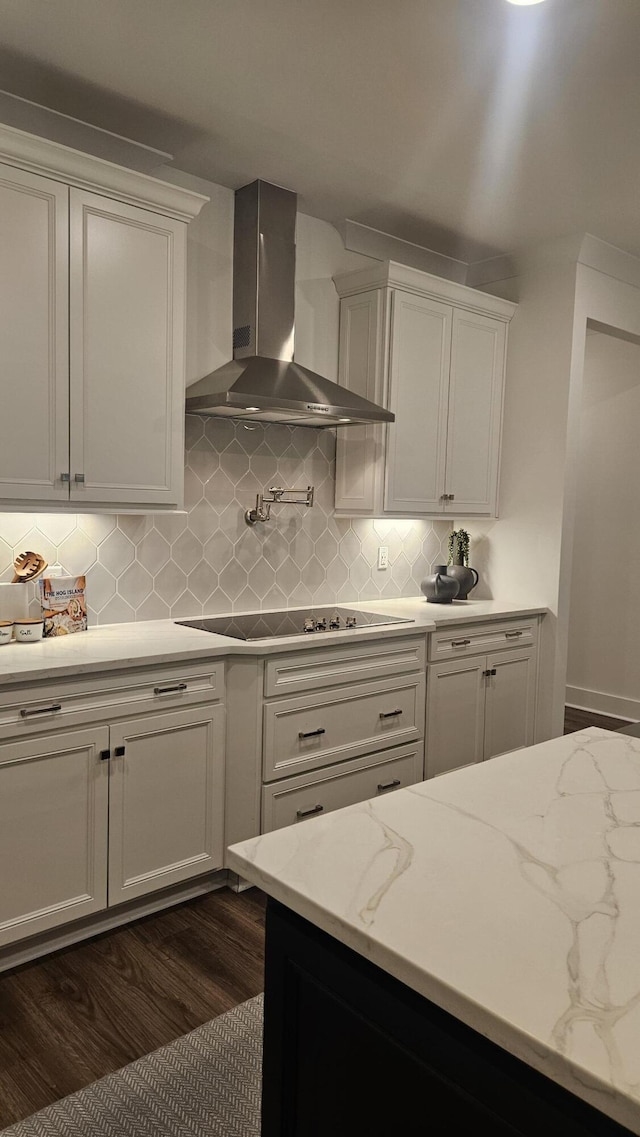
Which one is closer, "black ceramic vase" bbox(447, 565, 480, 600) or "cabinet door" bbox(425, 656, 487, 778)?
"cabinet door" bbox(425, 656, 487, 778)

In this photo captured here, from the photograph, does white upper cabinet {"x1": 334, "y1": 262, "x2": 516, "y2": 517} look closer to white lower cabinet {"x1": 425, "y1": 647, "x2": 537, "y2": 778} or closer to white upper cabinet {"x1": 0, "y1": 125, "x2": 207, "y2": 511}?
white lower cabinet {"x1": 425, "y1": 647, "x2": 537, "y2": 778}

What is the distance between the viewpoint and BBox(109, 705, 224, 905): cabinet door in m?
2.61

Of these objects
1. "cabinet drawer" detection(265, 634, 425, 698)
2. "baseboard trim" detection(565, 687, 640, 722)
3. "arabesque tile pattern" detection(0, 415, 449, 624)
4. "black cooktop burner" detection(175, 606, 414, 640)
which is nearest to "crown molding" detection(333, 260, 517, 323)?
"arabesque tile pattern" detection(0, 415, 449, 624)

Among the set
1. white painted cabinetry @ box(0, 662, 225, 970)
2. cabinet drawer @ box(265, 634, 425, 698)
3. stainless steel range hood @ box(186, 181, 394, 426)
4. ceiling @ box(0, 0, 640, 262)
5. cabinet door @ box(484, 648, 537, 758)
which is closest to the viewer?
ceiling @ box(0, 0, 640, 262)

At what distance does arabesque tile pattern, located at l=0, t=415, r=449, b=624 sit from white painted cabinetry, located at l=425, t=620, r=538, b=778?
65 cm

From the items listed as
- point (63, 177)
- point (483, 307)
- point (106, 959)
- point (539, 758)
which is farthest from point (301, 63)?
point (106, 959)

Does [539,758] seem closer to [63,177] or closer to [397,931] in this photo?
[397,931]

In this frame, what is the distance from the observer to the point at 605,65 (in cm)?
247

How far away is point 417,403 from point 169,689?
1.96 metres

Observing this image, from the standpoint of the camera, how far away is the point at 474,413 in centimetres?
420

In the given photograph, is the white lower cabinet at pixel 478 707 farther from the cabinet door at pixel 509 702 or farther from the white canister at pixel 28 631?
the white canister at pixel 28 631

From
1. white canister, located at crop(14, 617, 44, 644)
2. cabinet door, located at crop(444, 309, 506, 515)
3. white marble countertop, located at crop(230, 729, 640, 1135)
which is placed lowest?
white marble countertop, located at crop(230, 729, 640, 1135)

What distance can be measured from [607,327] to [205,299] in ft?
7.43

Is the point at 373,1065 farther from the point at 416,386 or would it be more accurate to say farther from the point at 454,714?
the point at 416,386
